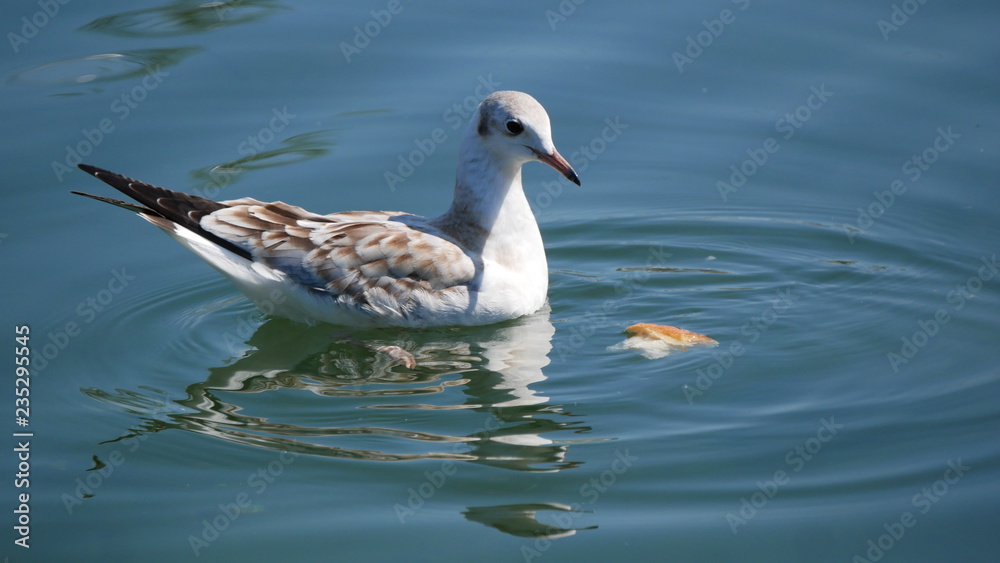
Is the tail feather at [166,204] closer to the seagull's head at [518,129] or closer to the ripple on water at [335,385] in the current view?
the ripple on water at [335,385]

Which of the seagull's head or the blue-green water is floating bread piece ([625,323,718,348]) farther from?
the seagull's head

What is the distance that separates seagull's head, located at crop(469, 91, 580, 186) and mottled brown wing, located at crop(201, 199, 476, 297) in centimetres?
86

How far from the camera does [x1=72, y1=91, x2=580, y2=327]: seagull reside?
852cm

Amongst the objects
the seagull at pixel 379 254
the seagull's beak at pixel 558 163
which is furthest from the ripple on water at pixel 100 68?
→ the seagull's beak at pixel 558 163

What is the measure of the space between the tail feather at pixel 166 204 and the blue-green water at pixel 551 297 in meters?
0.80

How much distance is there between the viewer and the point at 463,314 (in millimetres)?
8672

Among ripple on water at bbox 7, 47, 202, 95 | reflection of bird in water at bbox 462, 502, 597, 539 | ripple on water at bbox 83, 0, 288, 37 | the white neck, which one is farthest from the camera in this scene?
ripple on water at bbox 83, 0, 288, 37

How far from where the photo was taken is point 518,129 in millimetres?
8555

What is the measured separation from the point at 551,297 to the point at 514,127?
1530mm

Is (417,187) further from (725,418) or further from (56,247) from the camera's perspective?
(725,418)

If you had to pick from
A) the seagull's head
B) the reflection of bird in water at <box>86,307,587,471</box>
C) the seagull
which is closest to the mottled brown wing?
the seagull

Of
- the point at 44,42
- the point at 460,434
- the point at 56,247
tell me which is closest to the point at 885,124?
the point at 460,434

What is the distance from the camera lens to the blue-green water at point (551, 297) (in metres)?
6.57

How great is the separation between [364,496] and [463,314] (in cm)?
226
